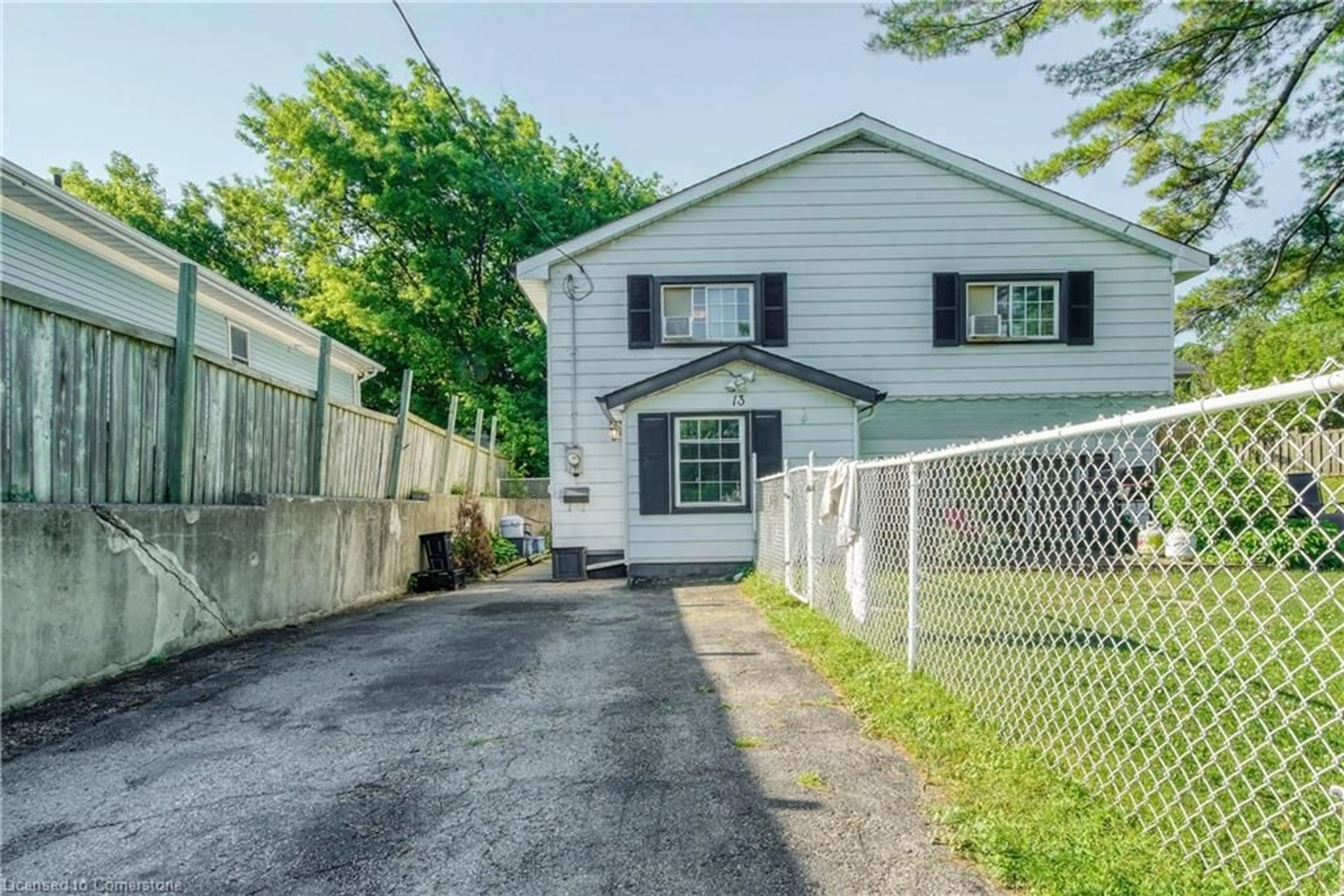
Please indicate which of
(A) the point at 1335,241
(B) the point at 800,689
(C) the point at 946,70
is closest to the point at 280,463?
(B) the point at 800,689

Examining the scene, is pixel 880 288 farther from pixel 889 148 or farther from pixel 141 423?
pixel 141 423

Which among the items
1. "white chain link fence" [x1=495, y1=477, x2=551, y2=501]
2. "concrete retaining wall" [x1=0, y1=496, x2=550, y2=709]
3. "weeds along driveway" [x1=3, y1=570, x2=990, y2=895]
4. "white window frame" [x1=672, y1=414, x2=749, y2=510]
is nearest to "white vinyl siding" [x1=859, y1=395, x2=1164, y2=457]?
"white window frame" [x1=672, y1=414, x2=749, y2=510]

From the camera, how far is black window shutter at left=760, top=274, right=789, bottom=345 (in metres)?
10.9

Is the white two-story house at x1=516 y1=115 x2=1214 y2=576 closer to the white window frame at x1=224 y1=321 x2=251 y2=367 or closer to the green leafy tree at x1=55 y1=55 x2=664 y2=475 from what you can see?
the white window frame at x1=224 y1=321 x2=251 y2=367

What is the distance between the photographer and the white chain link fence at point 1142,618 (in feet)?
6.45

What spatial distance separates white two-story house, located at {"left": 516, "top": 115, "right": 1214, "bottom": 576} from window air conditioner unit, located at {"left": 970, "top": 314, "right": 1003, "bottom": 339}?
2 cm

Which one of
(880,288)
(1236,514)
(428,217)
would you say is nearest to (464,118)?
(880,288)

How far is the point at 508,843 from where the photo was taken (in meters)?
2.41

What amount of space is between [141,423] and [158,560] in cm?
94

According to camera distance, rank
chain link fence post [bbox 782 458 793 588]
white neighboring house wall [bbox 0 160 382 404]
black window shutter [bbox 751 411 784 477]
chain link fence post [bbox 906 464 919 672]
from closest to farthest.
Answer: chain link fence post [bbox 906 464 919 672]
chain link fence post [bbox 782 458 793 588]
white neighboring house wall [bbox 0 160 382 404]
black window shutter [bbox 751 411 784 477]

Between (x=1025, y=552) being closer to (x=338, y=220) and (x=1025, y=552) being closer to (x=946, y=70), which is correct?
(x=946, y=70)

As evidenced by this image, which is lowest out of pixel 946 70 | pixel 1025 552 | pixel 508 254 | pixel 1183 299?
pixel 1025 552

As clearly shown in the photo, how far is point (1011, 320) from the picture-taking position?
36.6 feet

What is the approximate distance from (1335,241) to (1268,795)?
46.0 feet
